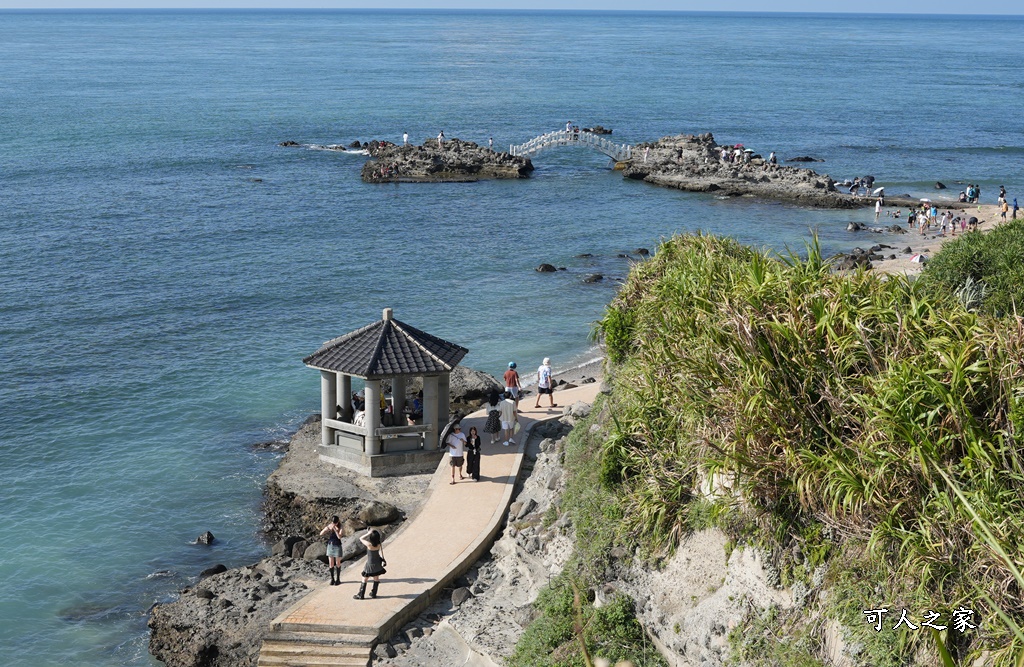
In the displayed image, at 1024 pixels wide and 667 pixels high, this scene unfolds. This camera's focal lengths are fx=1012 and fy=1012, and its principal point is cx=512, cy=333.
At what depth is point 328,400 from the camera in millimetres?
24109

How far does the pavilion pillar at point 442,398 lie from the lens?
2362 cm

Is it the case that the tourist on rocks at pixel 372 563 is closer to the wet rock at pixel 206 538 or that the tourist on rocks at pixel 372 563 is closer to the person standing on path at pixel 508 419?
the person standing on path at pixel 508 419

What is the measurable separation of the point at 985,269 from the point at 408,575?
48.3 feet

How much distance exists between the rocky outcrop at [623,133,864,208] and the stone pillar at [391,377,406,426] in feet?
142

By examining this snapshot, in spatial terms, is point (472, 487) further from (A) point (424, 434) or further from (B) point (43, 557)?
(B) point (43, 557)

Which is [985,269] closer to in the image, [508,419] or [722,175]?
[508,419]

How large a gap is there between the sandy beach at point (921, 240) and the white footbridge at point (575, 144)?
24404 millimetres

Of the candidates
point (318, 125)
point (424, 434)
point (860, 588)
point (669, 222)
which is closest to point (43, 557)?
point (424, 434)

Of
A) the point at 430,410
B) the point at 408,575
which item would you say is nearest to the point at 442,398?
the point at 430,410

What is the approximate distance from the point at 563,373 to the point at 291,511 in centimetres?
1204

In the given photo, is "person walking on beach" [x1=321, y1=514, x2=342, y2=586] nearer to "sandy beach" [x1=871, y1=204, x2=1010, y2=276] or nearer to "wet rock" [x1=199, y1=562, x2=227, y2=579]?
"wet rock" [x1=199, y1=562, x2=227, y2=579]

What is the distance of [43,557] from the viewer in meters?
22.2

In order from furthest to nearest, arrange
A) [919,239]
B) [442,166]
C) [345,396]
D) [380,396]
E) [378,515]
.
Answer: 1. [442,166]
2. [919,239]
3. [345,396]
4. [380,396]
5. [378,515]

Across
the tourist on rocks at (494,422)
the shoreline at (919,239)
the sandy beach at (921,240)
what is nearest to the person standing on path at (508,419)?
the tourist on rocks at (494,422)
